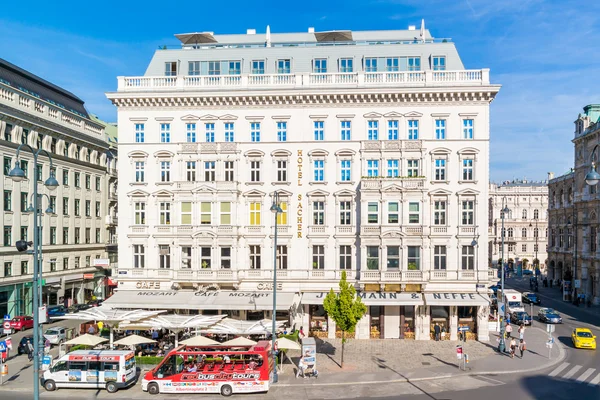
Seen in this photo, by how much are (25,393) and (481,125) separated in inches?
1409

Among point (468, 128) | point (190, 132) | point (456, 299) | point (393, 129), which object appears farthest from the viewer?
point (190, 132)

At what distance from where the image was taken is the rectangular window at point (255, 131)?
133ft

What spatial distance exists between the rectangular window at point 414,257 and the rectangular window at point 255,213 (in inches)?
489

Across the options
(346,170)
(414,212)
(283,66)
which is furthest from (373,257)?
(283,66)

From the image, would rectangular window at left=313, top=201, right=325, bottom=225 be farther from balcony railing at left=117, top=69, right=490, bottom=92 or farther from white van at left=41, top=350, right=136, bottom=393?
white van at left=41, top=350, right=136, bottom=393

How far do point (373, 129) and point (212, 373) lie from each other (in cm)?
2282

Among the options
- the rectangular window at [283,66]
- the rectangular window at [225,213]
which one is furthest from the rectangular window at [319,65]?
the rectangular window at [225,213]

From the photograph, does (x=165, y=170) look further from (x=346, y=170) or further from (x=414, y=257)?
(x=414, y=257)

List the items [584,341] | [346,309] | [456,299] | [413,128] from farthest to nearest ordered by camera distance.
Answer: [413,128] → [456,299] → [584,341] → [346,309]

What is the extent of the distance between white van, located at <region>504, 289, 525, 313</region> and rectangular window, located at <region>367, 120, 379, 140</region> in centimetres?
1786

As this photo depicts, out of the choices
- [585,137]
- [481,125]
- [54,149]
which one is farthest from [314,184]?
[585,137]

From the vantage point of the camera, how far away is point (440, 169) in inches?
1542

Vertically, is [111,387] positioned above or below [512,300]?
below

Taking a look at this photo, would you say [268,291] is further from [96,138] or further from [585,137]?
[585,137]
